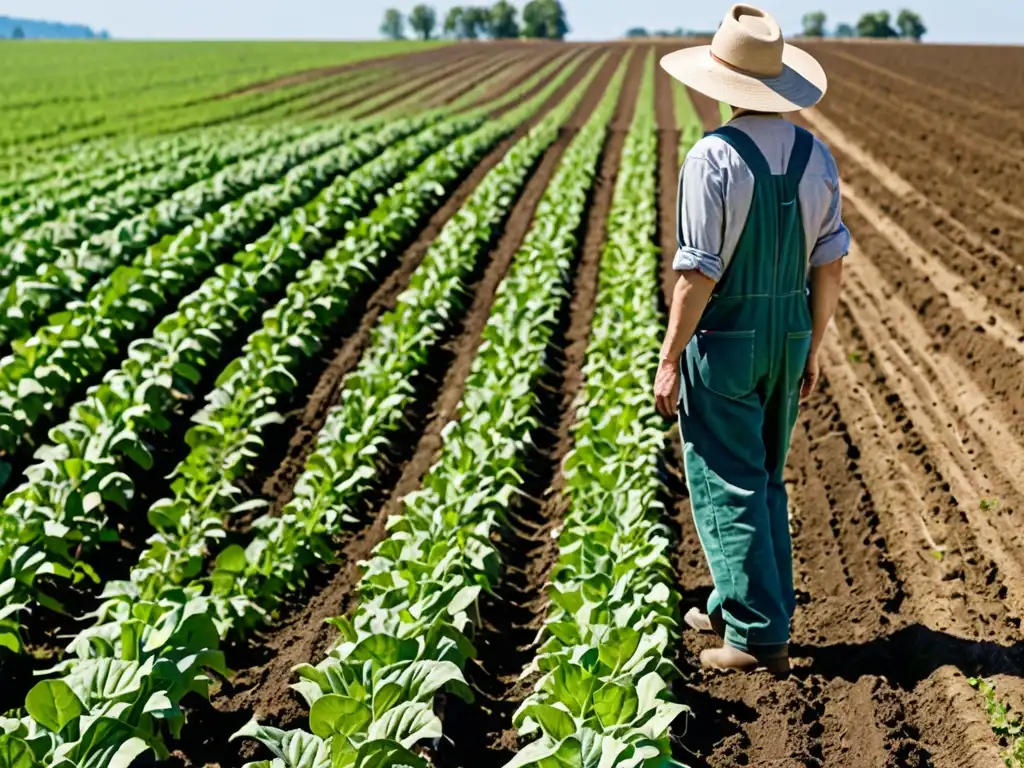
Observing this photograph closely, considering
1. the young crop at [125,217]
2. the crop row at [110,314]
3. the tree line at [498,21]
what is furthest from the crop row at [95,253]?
the tree line at [498,21]

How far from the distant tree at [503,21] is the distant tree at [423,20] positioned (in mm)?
14291

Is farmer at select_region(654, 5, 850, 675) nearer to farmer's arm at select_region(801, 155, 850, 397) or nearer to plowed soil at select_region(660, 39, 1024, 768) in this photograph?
farmer's arm at select_region(801, 155, 850, 397)

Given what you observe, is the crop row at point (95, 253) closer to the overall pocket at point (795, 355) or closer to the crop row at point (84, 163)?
the crop row at point (84, 163)

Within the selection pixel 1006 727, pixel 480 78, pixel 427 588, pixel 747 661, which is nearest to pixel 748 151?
pixel 747 661

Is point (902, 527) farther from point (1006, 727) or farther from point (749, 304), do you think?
point (749, 304)

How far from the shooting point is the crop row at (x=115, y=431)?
4.79 m

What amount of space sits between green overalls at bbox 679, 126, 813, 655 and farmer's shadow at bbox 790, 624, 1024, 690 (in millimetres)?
345

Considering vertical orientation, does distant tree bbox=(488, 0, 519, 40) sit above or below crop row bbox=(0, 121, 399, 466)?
above

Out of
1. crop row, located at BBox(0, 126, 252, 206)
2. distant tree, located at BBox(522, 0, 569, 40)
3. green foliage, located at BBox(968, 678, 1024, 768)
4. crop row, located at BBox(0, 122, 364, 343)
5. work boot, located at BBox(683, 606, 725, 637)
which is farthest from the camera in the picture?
distant tree, located at BBox(522, 0, 569, 40)

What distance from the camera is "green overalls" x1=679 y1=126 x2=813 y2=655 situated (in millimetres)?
3861

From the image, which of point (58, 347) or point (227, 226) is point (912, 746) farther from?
point (227, 226)

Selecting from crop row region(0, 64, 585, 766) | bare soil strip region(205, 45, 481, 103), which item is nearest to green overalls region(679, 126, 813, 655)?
crop row region(0, 64, 585, 766)

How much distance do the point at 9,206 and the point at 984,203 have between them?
12.3m

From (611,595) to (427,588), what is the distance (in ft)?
2.33
